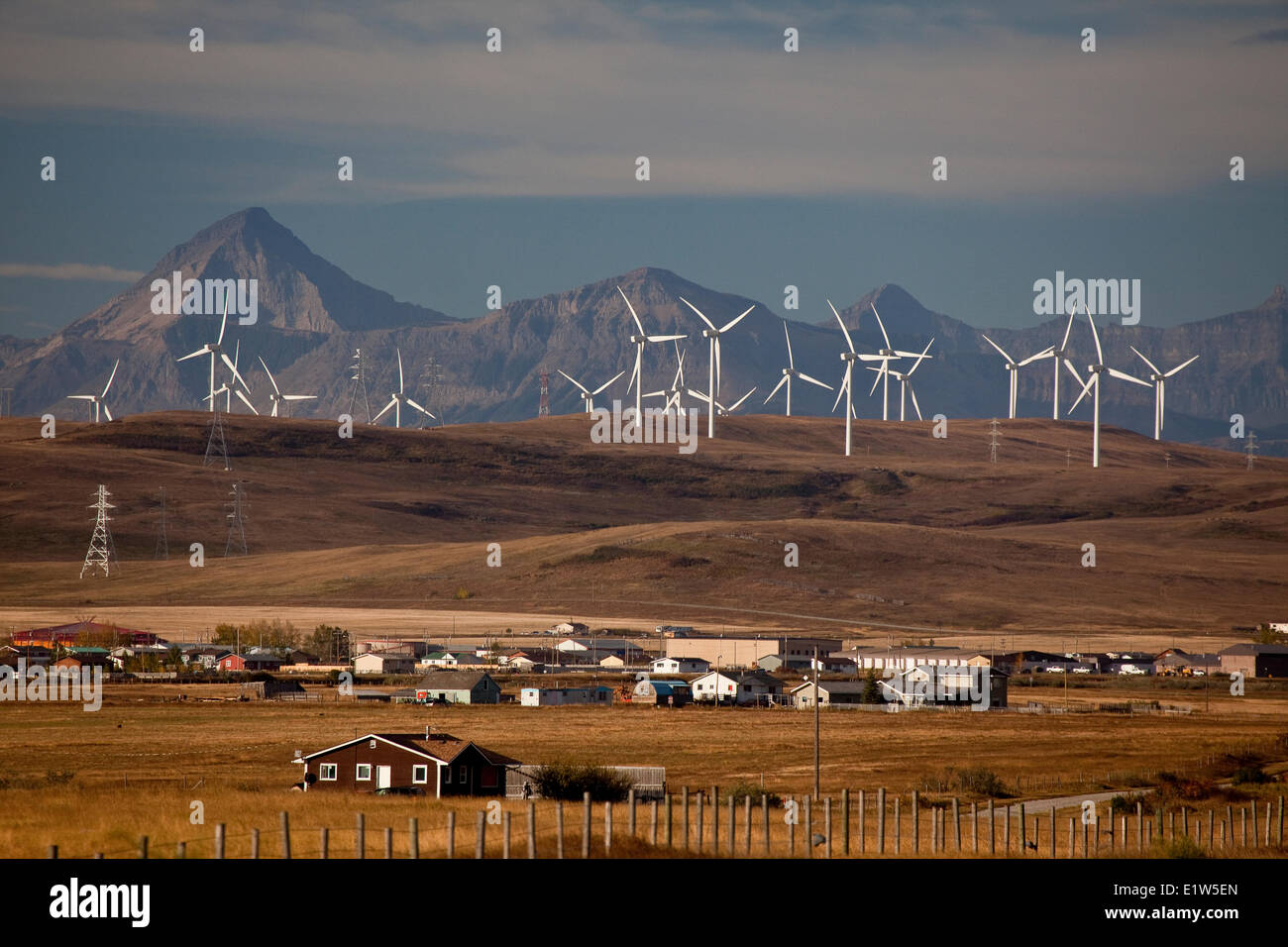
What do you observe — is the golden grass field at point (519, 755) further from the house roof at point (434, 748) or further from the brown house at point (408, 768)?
the house roof at point (434, 748)

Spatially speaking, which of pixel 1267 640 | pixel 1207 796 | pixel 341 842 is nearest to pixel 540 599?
pixel 1267 640

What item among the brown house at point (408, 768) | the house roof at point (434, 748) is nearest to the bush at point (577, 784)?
the brown house at point (408, 768)

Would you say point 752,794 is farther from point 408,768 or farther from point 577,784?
point 408,768

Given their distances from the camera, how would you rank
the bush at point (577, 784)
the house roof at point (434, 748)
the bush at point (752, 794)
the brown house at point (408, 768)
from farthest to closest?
the house roof at point (434, 748) < the brown house at point (408, 768) < the bush at point (752, 794) < the bush at point (577, 784)

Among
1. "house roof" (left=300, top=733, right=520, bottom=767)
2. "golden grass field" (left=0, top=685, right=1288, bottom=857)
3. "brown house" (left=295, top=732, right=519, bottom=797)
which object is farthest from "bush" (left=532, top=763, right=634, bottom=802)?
"house roof" (left=300, top=733, right=520, bottom=767)

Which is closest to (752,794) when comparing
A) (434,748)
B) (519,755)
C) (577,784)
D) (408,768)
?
(577,784)

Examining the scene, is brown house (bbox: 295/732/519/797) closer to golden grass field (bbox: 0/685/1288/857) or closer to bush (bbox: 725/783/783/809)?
golden grass field (bbox: 0/685/1288/857)
